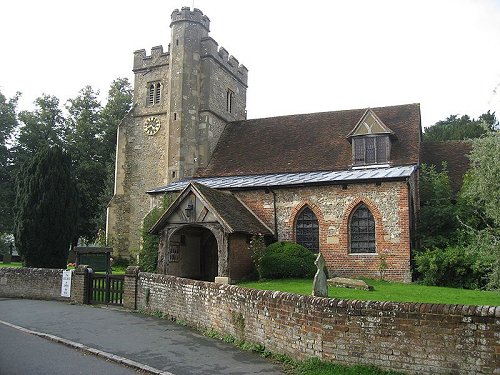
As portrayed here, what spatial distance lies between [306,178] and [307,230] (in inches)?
97.6

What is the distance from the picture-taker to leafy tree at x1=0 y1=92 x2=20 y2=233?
4244 cm

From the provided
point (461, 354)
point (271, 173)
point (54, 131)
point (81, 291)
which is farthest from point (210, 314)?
point (54, 131)

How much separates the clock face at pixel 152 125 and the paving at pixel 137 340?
606 inches

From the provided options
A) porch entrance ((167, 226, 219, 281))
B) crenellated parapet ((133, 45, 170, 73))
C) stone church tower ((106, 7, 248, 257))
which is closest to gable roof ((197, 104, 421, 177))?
stone church tower ((106, 7, 248, 257))

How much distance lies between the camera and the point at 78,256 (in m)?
21.3

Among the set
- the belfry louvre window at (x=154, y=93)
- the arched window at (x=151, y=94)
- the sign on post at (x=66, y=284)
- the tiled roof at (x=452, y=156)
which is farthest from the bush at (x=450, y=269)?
the arched window at (x=151, y=94)

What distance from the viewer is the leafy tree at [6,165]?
42.4 meters

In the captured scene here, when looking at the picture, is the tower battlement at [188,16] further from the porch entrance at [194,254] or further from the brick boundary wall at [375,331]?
the brick boundary wall at [375,331]

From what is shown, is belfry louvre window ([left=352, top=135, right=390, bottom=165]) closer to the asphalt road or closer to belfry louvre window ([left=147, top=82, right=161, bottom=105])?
belfry louvre window ([left=147, top=82, right=161, bottom=105])

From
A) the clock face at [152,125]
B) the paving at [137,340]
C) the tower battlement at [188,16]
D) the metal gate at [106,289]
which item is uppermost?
the tower battlement at [188,16]

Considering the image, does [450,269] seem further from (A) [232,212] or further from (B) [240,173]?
(B) [240,173]

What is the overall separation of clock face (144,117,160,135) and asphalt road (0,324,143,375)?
65.2 ft

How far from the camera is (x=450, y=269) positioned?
60.7 ft

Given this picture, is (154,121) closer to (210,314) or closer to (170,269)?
(170,269)
